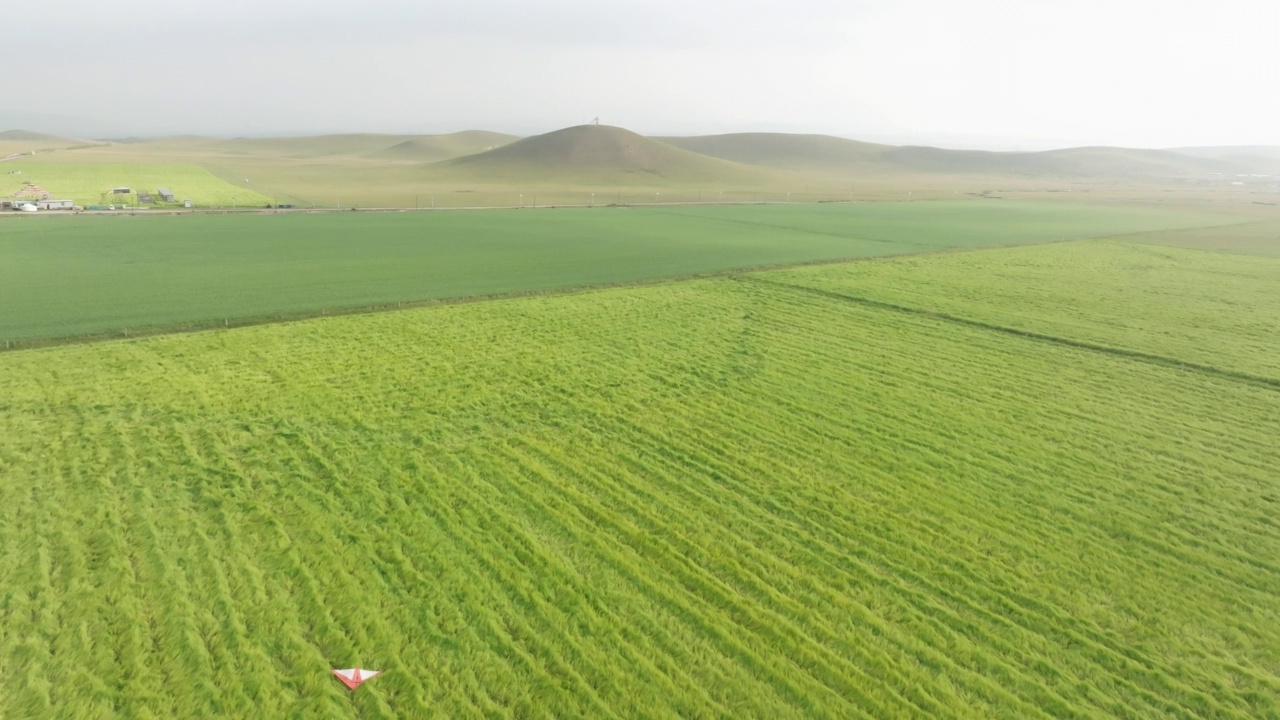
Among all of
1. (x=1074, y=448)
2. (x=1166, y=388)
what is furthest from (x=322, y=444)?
(x=1166, y=388)

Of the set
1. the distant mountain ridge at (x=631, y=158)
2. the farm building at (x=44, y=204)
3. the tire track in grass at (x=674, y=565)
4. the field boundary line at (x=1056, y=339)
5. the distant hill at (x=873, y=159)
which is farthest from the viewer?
the distant hill at (x=873, y=159)

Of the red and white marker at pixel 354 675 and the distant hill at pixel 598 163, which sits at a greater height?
the distant hill at pixel 598 163

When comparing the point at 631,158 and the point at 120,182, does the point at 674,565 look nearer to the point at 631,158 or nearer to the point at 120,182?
the point at 120,182

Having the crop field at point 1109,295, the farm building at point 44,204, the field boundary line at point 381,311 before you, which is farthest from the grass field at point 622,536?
the farm building at point 44,204

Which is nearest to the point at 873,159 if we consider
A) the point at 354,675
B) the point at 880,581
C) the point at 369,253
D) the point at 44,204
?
the point at 369,253

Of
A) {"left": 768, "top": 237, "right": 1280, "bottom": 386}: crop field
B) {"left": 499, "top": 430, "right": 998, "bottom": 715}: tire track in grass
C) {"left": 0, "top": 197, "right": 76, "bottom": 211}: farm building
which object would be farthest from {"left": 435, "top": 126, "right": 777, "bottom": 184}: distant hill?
{"left": 499, "top": 430, "right": 998, "bottom": 715}: tire track in grass

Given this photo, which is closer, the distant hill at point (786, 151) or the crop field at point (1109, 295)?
the crop field at point (1109, 295)

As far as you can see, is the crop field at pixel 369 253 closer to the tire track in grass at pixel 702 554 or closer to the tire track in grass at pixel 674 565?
the tire track in grass at pixel 702 554
